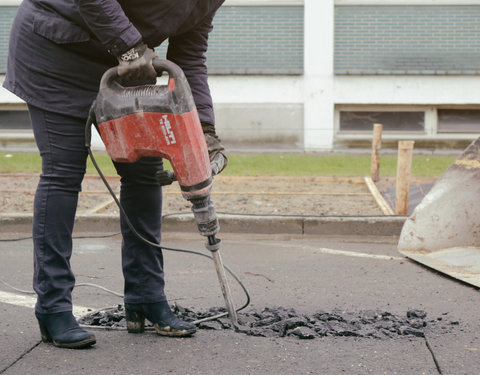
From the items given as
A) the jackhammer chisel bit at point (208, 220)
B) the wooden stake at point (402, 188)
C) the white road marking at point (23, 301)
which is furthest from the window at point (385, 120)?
the jackhammer chisel bit at point (208, 220)

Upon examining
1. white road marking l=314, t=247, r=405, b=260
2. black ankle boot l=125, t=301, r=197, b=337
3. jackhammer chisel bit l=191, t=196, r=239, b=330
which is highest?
jackhammer chisel bit l=191, t=196, r=239, b=330

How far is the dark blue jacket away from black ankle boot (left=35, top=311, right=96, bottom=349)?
2.49 ft

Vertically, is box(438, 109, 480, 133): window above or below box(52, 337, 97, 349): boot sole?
below

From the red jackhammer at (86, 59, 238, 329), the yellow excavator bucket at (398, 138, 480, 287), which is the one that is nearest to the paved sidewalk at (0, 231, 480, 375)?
the yellow excavator bucket at (398, 138, 480, 287)

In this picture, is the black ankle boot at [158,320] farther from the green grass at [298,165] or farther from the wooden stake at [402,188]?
the green grass at [298,165]

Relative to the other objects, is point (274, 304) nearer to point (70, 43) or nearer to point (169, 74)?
point (169, 74)

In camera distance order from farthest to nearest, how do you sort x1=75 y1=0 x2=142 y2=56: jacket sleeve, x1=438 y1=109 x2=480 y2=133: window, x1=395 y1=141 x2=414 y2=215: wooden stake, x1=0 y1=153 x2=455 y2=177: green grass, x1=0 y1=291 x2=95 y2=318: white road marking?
1. x1=438 y1=109 x2=480 y2=133: window
2. x1=0 y1=153 x2=455 y2=177: green grass
3. x1=395 y1=141 x2=414 y2=215: wooden stake
4. x1=0 y1=291 x2=95 y2=318: white road marking
5. x1=75 y1=0 x2=142 y2=56: jacket sleeve

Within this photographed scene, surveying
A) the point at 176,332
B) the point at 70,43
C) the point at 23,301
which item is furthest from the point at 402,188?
the point at 70,43

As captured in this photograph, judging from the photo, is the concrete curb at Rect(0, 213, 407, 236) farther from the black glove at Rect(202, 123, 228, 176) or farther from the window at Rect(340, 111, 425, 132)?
the window at Rect(340, 111, 425, 132)

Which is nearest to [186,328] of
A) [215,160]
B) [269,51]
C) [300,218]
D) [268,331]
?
[268,331]

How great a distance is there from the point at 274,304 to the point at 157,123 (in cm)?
140

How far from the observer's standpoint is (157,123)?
2.79 meters

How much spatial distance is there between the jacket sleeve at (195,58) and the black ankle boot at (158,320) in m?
0.78

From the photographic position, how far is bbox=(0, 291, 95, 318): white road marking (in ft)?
12.1
